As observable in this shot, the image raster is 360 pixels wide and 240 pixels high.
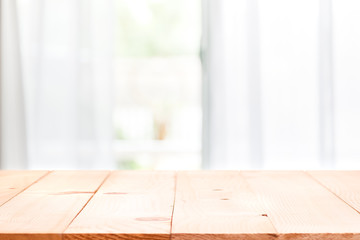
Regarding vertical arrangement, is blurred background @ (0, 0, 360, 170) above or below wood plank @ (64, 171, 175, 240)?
above

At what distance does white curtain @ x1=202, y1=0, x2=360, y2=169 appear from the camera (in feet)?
6.93

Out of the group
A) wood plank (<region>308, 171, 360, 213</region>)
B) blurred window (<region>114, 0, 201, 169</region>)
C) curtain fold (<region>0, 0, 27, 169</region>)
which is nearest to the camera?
wood plank (<region>308, 171, 360, 213</region>)

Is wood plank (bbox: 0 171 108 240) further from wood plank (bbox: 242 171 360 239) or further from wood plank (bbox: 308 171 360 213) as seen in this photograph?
wood plank (bbox: 308 171 360 213)

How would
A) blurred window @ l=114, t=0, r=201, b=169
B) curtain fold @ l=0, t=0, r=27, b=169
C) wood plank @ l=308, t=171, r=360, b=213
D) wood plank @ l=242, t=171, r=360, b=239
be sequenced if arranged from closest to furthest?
1. wood plank @ l=242, t=171, r=360, b=239
2. wood plank @ l=308, t=171, r=360, b=213
3. curtain fold @ l=0, t=0, r=27, b=169
4. blurred window @ l=114, t=0, r=201, b=169

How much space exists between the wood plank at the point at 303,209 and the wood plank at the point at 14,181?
428 mm

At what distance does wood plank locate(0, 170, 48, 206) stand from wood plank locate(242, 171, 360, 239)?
0.43 m

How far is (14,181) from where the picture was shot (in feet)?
3.23

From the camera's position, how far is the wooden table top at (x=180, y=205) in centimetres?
62

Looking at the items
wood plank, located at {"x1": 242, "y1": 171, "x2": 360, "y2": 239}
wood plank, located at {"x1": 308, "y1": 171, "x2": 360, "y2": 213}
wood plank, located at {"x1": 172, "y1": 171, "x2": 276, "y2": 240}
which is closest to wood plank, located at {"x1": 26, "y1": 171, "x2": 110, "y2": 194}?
wood plank, located at {"x1": 172, "y1": 171, "x2": 276, "y2": 240}

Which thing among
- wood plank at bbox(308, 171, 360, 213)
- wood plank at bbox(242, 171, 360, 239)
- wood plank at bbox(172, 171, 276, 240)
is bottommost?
wood plank at bbox(308, 171, 360, 213)

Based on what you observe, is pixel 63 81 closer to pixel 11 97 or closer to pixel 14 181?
pixel 11 97

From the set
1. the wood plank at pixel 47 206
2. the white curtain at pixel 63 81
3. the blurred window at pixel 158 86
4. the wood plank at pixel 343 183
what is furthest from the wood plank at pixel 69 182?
the blurred window at pixel 158 86

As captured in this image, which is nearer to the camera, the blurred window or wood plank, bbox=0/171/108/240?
wood plank, bbox=0/171/108/240

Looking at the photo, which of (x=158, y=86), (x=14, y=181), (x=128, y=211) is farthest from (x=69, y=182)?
(x=158, y=86)
